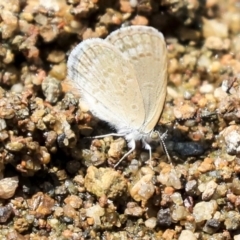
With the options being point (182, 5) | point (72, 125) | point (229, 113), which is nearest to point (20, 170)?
point (72, 125)

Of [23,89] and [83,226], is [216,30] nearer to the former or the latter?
[23,89]

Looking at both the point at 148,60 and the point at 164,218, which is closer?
the point at 164,218

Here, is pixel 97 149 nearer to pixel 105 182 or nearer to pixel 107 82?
pixel 105 182

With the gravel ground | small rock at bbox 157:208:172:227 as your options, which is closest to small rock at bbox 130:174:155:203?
the gravel ground

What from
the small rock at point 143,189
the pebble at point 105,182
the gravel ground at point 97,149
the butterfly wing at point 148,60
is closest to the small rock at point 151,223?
the gravel ground at point 97,149

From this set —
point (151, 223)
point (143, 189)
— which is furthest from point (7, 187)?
point (151, 223)

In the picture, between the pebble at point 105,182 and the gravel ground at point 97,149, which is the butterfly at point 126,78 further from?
the pebble at point 105,182
